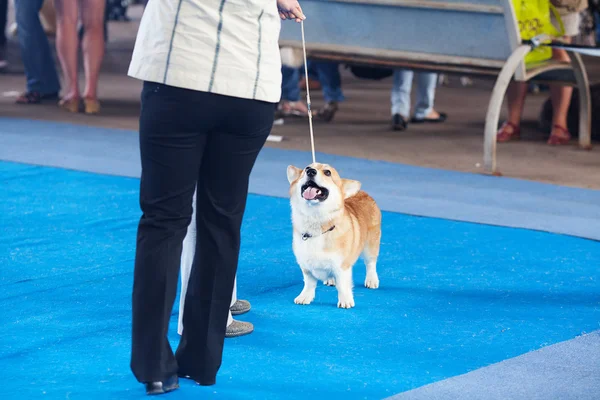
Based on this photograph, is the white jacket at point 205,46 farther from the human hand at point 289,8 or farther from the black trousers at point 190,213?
the human hand at point 289,8

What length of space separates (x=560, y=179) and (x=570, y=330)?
3421 millimetres

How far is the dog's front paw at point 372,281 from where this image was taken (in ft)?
14.5

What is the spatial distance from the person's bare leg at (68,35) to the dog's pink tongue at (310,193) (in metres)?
6.31

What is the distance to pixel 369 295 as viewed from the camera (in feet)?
14.2

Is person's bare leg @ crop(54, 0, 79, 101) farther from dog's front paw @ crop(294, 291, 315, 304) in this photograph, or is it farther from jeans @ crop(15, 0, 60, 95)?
dog's front paw @ crop(294, 291, 315, 304)

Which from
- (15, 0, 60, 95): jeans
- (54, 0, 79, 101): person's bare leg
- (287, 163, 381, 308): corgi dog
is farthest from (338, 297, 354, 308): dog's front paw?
(15, 0, 60, 95): jeans

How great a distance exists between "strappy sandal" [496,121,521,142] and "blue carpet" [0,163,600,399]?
326cm

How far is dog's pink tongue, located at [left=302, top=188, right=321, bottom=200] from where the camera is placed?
3.89 metres

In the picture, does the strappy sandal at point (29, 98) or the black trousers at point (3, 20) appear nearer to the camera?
the strappy sandal at point (29, 98)

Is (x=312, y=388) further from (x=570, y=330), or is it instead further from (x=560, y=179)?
(x=560, y=179)

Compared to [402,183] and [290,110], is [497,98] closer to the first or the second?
[402,183]

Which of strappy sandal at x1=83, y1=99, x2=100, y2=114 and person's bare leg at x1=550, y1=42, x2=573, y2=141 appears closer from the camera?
person's bare leg at x1=550, y1=42, x2=573, y2=141

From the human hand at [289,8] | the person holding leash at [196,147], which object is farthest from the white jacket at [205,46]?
the human hand at [289,8]

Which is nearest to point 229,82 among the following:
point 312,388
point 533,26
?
point 312,388
